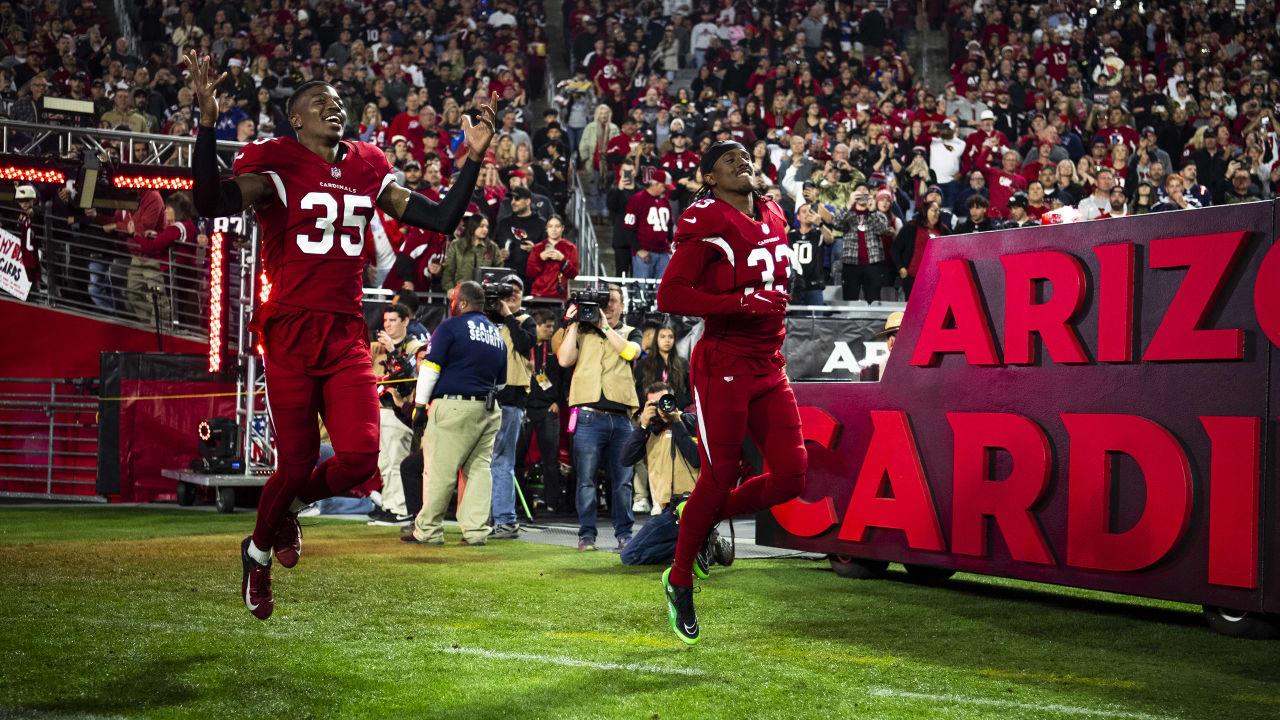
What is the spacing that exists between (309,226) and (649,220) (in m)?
9.99

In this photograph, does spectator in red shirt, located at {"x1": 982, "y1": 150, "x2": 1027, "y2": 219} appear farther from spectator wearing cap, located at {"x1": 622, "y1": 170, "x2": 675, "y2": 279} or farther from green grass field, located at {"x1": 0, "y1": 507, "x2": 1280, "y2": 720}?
green grass field, located at {"x1": 0, "y1": 507, "x2": 1280, "y2": 720}

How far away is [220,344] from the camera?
1329 centimetres

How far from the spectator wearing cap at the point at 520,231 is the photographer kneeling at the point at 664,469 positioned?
307 cm

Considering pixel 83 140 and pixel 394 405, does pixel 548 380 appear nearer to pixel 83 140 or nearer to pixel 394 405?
pixel 394 405

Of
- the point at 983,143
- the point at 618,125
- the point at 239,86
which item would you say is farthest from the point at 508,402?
the point at 239,86

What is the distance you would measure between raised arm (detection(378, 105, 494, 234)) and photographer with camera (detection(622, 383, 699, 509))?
3921mm

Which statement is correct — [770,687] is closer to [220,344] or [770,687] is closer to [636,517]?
[636,517]

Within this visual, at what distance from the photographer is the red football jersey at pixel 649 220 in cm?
1516

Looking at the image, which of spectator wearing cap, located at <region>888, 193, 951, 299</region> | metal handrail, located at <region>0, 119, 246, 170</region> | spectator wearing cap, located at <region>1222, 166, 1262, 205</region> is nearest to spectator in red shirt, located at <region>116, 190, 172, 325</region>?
metal handrail, located at <region>0, 119, 246, 170</region>

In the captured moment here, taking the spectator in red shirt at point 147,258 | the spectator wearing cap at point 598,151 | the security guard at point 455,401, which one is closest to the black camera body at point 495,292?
the security guard at point 455,401

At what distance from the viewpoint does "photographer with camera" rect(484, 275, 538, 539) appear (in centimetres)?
1085

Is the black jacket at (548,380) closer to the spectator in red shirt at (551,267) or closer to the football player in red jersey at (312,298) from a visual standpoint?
the spectator in red shirt at (551,267)

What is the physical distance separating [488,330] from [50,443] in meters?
7.24

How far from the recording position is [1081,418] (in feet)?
22.0
